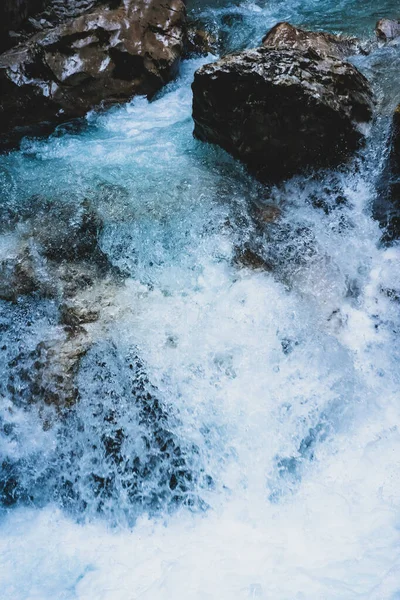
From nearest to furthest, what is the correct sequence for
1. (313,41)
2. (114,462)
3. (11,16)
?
(114,462)
(11,16)
(313,41)

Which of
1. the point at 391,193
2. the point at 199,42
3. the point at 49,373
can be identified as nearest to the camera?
the point at 49,373

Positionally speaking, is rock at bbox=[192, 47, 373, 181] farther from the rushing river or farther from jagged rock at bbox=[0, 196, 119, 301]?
jagged rock at bbox=[0, 196, 119, 301]

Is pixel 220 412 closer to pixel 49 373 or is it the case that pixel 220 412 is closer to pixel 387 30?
pixel 49 373

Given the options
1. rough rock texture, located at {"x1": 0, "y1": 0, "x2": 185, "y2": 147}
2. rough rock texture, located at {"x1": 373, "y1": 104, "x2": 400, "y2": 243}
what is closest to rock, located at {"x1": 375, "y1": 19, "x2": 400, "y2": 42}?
rough rock texture, located at {"x1": 0, "y1": 0, "x2": 185, "y2": 147}

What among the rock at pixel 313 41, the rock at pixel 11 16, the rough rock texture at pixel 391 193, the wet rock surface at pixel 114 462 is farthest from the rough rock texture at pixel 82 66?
the wet rock surface at pixel 114 462

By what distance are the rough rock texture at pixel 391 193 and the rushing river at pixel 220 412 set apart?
94mm

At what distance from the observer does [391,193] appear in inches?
138

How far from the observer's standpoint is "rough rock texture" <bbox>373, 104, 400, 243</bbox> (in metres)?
3.44

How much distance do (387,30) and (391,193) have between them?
3.55 m

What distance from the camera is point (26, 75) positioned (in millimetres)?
4898

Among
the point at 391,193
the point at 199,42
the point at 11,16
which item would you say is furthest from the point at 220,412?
the point at 199,42

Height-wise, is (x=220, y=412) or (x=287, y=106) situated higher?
(x=287, y=106)

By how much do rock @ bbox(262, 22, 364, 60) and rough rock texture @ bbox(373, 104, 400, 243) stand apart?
2617mm

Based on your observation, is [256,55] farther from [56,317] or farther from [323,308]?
[56,317]
